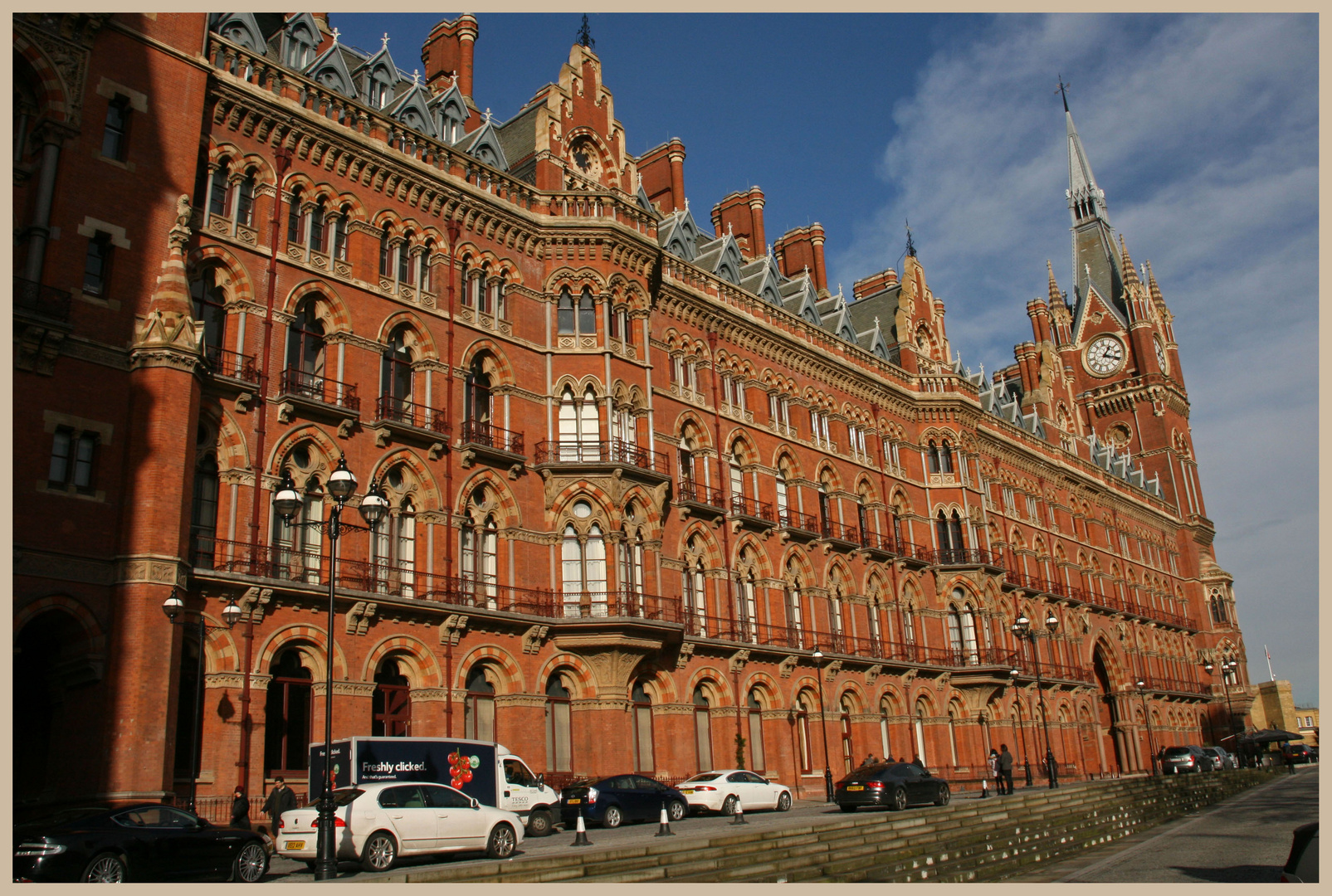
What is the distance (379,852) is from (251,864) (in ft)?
7.02

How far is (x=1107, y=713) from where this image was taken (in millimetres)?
68500

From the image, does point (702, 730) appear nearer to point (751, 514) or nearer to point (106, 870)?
point (751, 514)

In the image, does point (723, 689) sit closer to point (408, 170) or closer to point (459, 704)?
point (459, 704)

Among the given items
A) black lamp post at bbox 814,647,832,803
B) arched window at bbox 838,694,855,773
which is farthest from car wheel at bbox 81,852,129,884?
arched window at bbox 838,694,855,773

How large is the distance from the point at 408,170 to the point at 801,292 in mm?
23687

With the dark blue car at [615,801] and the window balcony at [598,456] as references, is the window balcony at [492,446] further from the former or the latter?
the dark blue car at [615,801]

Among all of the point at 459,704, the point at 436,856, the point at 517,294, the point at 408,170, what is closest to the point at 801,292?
the point at 517,294

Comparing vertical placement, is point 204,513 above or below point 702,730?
above

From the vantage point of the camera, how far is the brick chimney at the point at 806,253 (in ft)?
190

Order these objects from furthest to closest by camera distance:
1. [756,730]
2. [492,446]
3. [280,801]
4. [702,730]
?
[756,730], [702,730], [492,446], [280,801]

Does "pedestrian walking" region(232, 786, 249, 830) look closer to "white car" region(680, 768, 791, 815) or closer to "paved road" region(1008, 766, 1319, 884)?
"white car" region(680, 768, 791, 815)

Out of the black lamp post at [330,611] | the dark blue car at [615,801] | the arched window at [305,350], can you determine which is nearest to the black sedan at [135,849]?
the black lamp post at [330,611]

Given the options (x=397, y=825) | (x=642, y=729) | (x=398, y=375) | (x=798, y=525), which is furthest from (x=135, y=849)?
(x=798, y=525)

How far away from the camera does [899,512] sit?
51188mm
